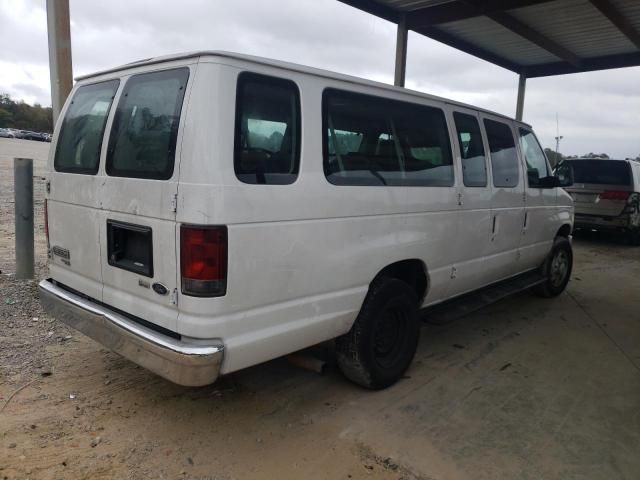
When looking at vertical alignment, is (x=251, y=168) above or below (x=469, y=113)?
below

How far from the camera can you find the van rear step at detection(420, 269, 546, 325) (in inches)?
166

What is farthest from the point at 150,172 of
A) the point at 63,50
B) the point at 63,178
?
the point at 63,50

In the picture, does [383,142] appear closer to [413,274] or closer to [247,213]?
[413,274]

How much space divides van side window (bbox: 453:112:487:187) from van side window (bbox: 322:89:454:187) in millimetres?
234

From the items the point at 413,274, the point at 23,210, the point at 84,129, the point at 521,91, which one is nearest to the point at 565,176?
the point at 413,274

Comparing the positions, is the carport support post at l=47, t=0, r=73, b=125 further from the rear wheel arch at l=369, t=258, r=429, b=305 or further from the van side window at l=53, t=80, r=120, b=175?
the rear wheel arch at l=369, t=258, r=429, b=305

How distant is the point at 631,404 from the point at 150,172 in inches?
149

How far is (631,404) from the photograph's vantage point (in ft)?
12.3

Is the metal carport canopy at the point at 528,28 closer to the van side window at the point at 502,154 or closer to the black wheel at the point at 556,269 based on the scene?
the black wheel at the point at 556,269

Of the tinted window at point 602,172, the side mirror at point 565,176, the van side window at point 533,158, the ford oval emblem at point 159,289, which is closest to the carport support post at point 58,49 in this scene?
the ford oval emblem at point 159,289

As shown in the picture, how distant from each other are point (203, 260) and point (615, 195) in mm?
11081

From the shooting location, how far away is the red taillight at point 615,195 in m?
10.9

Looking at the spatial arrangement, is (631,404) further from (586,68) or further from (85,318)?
(586,68)

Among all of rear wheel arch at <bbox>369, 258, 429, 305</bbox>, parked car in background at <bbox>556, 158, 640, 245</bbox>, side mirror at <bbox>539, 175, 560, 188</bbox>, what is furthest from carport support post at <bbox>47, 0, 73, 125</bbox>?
parked car in background at <bbox>556, 158, 640, 245</bbox>
